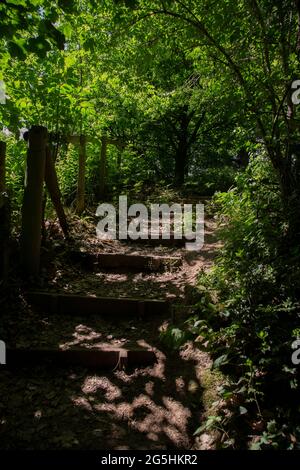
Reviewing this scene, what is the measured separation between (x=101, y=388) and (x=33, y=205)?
94.0 inches

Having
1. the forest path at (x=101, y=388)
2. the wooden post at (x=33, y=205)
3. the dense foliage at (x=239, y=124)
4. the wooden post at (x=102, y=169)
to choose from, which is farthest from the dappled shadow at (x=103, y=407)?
the wooden post at (x=102, y=169)

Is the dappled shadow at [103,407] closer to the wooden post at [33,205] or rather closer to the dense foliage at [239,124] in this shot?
the dense foliage at [239,124]

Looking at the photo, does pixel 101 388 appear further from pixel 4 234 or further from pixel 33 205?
pixel 33 205

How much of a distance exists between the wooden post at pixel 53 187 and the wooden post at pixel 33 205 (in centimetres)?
31

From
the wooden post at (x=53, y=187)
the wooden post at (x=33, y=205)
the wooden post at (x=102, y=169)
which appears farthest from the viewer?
the wooden post at (x=102, y=169)

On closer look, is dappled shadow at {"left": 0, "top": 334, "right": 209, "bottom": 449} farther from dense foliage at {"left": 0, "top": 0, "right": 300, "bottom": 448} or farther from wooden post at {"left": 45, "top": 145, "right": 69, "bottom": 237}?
wooden post at {"left": 45, "top": 145, "right": 69, "bottom": 237}

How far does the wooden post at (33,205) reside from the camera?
477 cm

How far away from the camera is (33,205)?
4.78 m

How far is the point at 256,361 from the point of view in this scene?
312 centimetres

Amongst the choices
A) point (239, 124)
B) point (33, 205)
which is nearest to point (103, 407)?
point (33, 205)

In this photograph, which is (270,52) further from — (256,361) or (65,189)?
(65,189)

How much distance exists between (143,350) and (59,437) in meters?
1.16

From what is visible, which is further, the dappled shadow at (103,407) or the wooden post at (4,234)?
the wooden post at (4,234)
